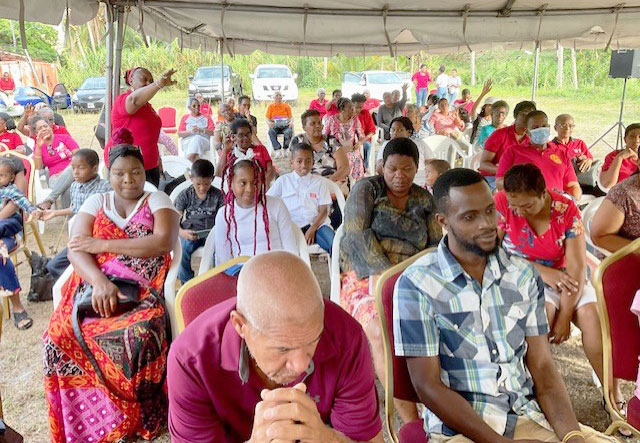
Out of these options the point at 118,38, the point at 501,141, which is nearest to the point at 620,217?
the point at 501,141

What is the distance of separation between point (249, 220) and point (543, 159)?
2485 mm

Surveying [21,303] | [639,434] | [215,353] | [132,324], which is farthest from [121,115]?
[639,434]

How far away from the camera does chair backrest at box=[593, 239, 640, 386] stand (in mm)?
2127

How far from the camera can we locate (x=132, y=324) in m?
2.53

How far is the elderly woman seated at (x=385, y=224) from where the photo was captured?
9.36 ft

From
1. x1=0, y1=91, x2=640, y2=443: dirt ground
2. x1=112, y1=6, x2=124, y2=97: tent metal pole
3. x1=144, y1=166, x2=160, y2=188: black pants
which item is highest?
x1=112, y1=6, x2=124, y2=97: tent metal pole

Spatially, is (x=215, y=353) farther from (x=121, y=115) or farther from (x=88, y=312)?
(x=121, y=115)

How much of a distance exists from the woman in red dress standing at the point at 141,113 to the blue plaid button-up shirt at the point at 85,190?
25 cm

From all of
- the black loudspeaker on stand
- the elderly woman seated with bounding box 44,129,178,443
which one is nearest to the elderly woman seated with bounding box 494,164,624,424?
the elderly woman seated with bounding box 44,129,178,443

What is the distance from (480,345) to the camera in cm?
177

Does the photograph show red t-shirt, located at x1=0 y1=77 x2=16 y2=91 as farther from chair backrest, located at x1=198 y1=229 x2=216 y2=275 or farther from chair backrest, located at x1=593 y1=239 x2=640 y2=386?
chair backrest, located at x1=593 y1=239 x2=640 y2=386

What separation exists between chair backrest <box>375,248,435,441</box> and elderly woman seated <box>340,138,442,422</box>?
847mm

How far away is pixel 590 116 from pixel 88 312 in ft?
53.9

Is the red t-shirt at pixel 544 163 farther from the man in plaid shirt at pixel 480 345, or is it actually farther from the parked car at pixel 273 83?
the parked car at pixel 273 83
